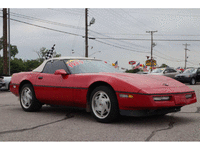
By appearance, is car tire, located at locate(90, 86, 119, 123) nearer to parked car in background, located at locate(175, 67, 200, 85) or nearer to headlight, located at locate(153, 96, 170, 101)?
headlight, located at locate(153, 96, 170, 101)

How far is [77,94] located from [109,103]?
0.82m

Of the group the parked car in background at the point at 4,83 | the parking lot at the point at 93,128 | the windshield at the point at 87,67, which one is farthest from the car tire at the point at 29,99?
the parked car in background at the point at 4,83

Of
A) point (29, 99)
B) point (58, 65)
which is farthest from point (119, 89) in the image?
point (29, 99)

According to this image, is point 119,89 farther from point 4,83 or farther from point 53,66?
point 4,83

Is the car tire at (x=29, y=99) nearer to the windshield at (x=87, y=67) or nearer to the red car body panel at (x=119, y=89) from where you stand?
the red car body panel at (x=119, y=89)

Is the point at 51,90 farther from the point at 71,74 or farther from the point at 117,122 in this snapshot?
the point at 117,122

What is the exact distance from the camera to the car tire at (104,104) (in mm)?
4773

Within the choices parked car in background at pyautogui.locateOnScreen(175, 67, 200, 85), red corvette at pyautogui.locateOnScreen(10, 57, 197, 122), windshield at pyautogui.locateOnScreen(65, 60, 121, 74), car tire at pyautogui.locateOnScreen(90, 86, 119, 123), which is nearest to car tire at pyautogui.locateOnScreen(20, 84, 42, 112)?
red corvette at pyautogui.locateOnScreen(10, 57, 197, 122)

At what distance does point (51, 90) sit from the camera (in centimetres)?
595

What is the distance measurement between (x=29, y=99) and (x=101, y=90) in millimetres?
2404

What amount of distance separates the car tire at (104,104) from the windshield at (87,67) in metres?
0.84

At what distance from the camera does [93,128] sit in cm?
454

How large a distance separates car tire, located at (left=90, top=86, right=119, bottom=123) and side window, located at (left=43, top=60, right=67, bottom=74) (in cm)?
129

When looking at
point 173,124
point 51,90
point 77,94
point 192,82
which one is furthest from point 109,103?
point 192,82
